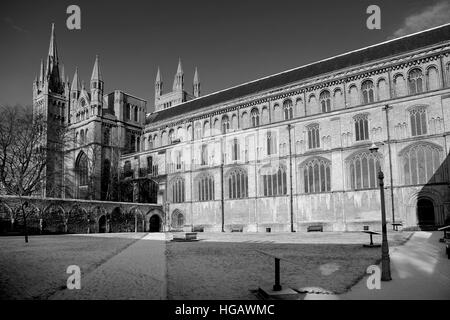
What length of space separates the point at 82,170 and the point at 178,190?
21360 mm

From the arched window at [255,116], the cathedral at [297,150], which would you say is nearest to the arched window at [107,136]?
the cathedral at [297,150]

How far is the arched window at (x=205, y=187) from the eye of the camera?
166ft

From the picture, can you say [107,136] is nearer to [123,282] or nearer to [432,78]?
[432,78]

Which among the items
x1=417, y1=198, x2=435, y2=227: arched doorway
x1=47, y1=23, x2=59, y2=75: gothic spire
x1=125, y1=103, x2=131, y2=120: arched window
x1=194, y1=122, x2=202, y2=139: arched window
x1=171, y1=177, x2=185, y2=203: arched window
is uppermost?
x1=47, y1=23, x2=59, y2=75: gothic spire

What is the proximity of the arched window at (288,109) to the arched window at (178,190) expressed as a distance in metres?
16.6

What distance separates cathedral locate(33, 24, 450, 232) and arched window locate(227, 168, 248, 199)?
0.42 ft

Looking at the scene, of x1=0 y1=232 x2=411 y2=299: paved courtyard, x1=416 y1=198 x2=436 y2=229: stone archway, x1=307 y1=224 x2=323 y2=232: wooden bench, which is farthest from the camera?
x1=307 y1=224 x2=323 y2=232: wooden bench

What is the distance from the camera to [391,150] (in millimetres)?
37062

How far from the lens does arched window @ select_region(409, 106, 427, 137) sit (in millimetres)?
36375

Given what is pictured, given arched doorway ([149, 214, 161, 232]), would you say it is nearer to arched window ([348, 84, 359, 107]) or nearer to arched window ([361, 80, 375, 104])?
arched window ([348, 84, 359, 107])

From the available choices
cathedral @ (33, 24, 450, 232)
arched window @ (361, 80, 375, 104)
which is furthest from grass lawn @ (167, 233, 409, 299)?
arched window @ (361, 80, 375, 104)

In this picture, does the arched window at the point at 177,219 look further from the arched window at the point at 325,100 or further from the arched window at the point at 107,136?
the arched window at the point at 325,100

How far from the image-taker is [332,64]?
164ft

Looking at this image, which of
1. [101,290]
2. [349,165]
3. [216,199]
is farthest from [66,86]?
[101,290]
